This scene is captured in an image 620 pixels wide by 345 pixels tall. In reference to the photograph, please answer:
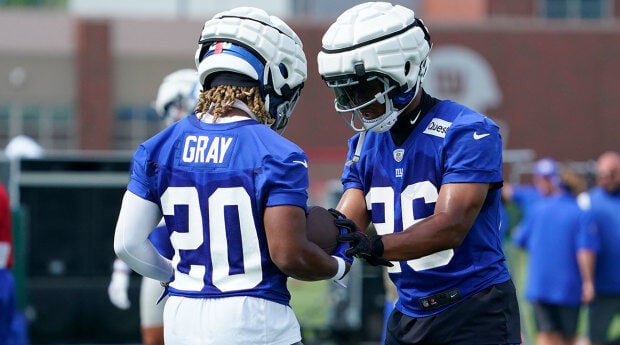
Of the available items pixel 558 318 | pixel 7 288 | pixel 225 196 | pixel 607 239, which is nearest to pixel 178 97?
pixel 7 288

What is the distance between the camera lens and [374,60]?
4195 mm

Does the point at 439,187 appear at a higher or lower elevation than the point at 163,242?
higher

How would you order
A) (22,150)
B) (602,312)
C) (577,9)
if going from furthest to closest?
(577,9), (22,150), (602,312)

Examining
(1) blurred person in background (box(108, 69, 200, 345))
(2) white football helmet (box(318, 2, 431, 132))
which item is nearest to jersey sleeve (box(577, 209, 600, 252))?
(1) blurred person in background (box(108, 69, 200, 345))

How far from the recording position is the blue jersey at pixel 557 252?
1002 cm

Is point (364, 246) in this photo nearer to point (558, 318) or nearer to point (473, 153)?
point (473, 153)

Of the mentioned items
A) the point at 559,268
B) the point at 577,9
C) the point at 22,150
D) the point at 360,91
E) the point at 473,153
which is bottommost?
the point at 559,268

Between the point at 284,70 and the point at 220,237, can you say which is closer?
the point at 220,237

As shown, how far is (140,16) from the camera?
32281 millimetres

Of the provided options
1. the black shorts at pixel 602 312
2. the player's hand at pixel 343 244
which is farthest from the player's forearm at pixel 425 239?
the black shorts at pixel 602 312

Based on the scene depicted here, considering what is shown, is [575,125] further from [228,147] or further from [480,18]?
[228,147]

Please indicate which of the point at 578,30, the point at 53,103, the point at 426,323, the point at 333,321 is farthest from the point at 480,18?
the point at 426,323

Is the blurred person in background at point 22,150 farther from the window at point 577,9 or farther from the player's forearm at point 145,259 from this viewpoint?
the window at point 577,9

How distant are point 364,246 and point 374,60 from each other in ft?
2.15
